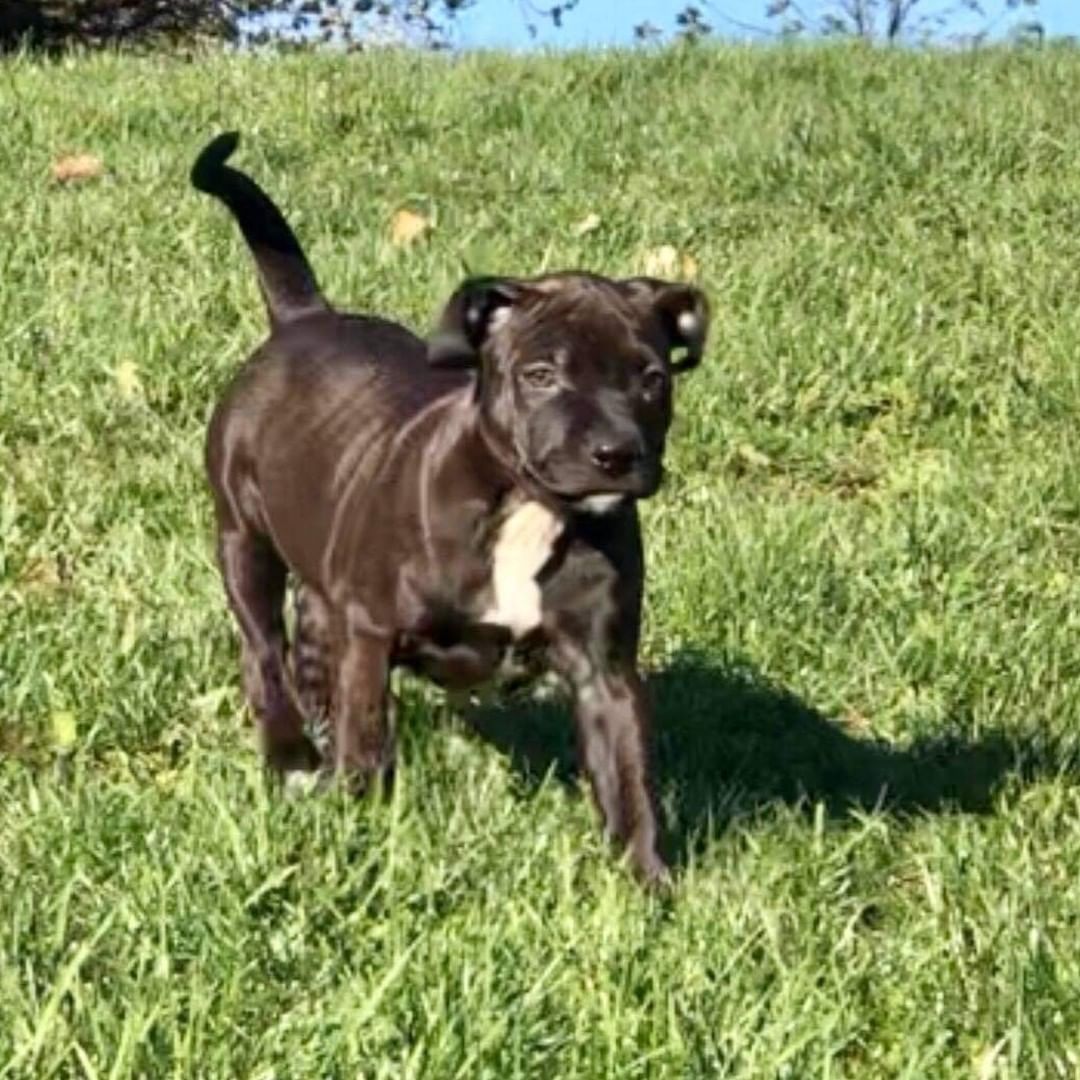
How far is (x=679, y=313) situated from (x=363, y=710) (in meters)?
0.84

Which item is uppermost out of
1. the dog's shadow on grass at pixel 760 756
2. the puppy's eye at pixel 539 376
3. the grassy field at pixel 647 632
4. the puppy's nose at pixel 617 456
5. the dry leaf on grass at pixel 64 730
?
the puppy's eye at pixel 539 376

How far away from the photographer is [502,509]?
14.5 feet

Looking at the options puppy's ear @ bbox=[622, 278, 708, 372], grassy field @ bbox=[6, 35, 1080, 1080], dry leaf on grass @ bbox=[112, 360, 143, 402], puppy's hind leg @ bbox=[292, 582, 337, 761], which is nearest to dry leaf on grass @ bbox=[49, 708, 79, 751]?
grassy field @ bbox=[6, 35, 1080, 1080]

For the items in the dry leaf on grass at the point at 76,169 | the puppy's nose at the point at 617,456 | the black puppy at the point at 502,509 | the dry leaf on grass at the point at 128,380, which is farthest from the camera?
the dry leaf on grass at the point at 76,169

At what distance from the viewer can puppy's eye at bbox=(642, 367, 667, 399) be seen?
416cm

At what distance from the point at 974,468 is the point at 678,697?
179cm

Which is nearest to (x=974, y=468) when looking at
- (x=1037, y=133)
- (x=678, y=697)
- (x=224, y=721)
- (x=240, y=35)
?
(x=678, y=697)

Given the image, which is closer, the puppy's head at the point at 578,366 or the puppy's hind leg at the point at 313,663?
the puppy's head at the point at 578,366

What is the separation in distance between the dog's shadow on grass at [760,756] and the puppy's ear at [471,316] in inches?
30.6

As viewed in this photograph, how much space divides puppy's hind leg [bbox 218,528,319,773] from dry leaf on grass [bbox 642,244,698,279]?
10.4 ft

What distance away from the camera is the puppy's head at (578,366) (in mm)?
4055

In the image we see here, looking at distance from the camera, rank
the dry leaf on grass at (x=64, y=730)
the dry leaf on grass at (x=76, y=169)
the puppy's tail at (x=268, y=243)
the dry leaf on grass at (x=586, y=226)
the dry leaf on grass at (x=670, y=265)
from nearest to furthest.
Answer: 1. the dry leaf on grass at (x=64, y=730)
2. the puppy's tail at (x=268, y=243)
3. the dry leaf on grass at (x=670, y=265)
4. the dry leaf on grass at (x=586, y=226)
5. the dry leaf on grass at (x=76, y=169)

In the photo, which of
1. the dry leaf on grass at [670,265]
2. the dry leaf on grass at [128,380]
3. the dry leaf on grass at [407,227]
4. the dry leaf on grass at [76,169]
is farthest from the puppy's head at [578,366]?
Answer: the dry leaf on grass at [76,169]

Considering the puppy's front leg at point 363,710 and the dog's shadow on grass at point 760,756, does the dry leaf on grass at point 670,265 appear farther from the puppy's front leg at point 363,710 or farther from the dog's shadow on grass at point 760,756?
the puppy's front leg at point 363,710
